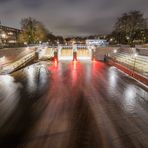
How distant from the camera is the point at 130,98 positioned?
1047 centimetres

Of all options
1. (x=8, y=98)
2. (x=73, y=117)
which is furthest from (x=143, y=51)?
(x=73, y=117)

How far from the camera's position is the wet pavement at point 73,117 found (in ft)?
19.1

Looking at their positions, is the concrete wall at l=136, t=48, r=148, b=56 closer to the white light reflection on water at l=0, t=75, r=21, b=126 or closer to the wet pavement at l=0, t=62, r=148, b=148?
the wet pavement at l=0, t=62, r=148, b=148

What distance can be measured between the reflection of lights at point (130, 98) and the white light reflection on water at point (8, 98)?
15.7 ft

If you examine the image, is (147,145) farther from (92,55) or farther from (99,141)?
(92,55)

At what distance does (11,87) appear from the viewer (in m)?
12.6

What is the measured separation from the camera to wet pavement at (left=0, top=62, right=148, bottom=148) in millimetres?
5836

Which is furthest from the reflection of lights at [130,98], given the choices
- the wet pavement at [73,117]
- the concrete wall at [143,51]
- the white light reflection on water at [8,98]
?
the concrete wall at [143,51]

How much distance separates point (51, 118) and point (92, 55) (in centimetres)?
2515

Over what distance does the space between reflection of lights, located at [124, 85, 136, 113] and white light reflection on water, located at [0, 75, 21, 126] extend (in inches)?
188

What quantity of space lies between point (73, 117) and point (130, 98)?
13.2 feet

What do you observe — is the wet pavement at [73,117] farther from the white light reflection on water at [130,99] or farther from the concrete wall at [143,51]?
the concrete wall at [143,51]

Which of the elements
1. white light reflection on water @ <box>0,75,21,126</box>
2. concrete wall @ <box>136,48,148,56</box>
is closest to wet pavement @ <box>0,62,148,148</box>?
white light reflection on water @ <box>0,75,21,126</box>

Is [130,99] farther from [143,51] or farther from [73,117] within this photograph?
[143,51]
